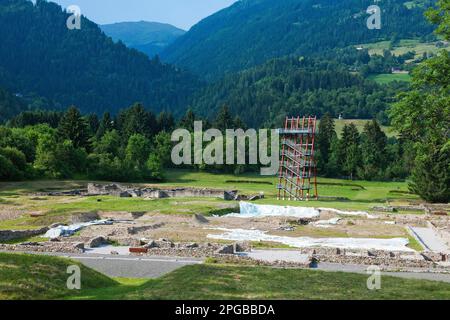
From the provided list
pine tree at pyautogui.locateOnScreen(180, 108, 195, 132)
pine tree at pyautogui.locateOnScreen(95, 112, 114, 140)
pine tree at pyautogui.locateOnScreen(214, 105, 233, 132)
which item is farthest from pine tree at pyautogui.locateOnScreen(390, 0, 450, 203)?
pine tree at pyautogui.locateOnScreen(214, 105, 233, 132)

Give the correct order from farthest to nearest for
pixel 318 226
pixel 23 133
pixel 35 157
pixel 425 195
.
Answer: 1. pixel 23 133
2. pixel 35 157
3. pixel 425 195
4. pixel 318 226

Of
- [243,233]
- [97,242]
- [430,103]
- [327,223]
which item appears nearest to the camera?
[430,103]

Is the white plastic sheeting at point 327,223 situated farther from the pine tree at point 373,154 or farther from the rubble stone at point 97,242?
the pine tree at point 373,154

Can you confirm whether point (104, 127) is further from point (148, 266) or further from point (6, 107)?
point (148, 266)

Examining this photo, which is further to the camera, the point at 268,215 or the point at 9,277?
the point at 268,215

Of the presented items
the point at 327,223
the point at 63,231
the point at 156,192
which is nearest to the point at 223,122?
the point at 156,192
